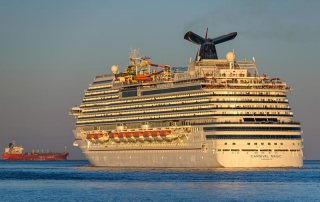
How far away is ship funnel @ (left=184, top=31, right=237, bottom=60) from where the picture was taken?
17050 centimetres

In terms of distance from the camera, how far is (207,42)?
563ft

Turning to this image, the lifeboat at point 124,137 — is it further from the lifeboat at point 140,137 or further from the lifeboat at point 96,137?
the lifeboat at point 96,137

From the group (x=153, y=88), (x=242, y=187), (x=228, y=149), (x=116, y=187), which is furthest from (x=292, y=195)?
(x=153, y=88)

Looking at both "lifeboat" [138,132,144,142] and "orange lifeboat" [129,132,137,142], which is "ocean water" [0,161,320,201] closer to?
"lifeboat" [138,132,144,142]

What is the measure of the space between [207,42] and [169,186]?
165 feet

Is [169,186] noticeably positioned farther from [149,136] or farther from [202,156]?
[149,136]

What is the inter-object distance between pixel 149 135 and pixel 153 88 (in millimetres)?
8683

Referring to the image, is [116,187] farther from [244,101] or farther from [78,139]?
[78,139]

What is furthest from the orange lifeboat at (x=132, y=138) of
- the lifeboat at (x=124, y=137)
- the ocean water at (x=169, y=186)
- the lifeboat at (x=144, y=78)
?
the lifeboat at (x=144, y=78)

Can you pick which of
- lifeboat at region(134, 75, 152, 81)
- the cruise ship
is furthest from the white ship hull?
lifeboat at region(134, 75, 152, 81)

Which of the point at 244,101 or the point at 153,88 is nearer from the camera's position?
the point at 244,101

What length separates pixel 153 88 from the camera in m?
170

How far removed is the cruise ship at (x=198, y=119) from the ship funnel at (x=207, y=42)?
16cm

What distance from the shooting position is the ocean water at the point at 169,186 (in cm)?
11125
